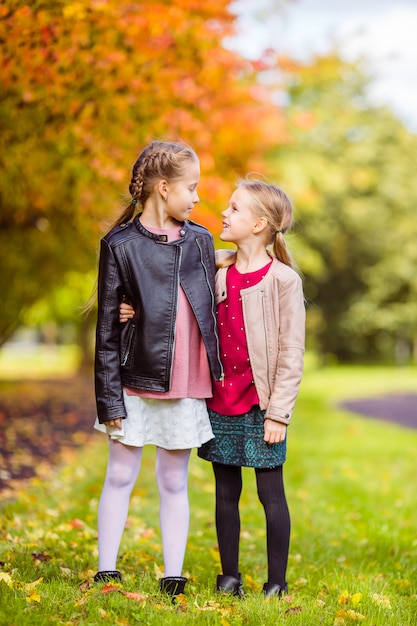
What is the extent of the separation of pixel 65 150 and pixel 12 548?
3.81 meters

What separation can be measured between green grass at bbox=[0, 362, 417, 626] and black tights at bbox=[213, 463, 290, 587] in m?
0.15

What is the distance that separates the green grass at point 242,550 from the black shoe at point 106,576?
54 millimetres

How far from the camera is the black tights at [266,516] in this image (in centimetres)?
349

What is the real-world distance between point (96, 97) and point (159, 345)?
3.63 meters

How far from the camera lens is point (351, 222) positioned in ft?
91.7

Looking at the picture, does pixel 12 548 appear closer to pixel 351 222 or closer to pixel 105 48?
pixel 105 48

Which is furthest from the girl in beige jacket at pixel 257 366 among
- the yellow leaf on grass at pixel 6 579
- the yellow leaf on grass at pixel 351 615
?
the yellow leaf on grass at pixel 6 579

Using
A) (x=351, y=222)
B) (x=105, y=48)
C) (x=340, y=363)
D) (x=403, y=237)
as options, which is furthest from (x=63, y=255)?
(x=340, y=363)

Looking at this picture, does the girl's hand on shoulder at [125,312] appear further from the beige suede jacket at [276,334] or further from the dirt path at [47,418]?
the dirt path at [47,418]

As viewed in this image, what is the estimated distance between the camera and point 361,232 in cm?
2870

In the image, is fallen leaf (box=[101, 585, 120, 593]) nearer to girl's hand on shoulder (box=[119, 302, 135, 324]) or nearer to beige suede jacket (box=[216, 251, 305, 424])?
beige suede jacket (box=[216, 251, 305, 424])

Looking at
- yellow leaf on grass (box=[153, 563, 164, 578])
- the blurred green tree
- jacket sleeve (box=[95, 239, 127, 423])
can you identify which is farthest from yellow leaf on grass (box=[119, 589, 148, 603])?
the blurred green tree

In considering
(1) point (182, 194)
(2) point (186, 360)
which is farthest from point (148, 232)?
(2) point (186, 360)

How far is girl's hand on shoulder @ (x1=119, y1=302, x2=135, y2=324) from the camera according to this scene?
131 inches
